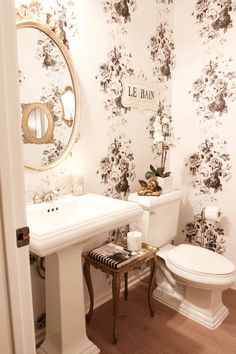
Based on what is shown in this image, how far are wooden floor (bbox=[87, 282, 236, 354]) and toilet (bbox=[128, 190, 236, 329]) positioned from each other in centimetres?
7

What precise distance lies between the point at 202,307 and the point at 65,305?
970mm

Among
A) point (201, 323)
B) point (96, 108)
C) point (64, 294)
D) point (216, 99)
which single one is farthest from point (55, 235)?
point (216, 99)

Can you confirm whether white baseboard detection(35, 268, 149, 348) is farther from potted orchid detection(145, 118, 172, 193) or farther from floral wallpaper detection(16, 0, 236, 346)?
potted orchid detection(145, 118, 172, 193)

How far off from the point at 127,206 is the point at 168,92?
4.51 ft

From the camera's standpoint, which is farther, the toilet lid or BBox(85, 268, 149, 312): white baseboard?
BBox(85, 268, 149, 312): white baseboard

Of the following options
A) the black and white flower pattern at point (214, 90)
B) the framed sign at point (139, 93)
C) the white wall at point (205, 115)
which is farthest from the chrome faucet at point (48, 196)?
the black and white flower pattern at point (214, 90)

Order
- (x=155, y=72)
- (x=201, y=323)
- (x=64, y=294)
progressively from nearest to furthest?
(x=64, y=294) → (x=201, y=323) → (x=155, y=72)

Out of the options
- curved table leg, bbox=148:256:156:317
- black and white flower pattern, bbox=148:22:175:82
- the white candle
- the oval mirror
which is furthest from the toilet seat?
black and white flower pattern, bbox=148:22:175:82

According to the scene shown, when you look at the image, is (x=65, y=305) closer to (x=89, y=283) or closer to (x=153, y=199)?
(x=89, y=283)

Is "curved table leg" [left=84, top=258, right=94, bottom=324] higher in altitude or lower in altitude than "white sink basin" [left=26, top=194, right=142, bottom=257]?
lower

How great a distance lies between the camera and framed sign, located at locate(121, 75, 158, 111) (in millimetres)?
1984

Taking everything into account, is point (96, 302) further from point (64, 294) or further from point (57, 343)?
point (64, 294)

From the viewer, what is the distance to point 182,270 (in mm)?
1728

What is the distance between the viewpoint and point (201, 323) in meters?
1.77
